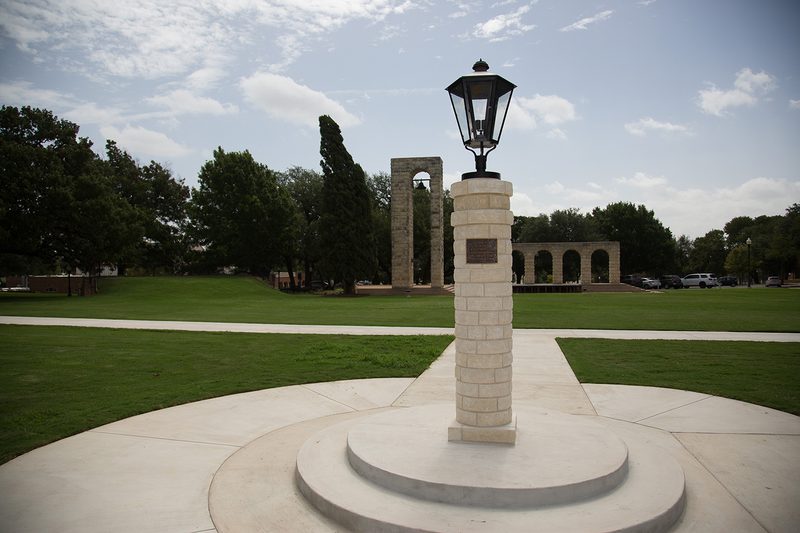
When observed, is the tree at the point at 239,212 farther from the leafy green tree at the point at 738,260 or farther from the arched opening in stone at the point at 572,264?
the leafy green tree at the point at 738,260

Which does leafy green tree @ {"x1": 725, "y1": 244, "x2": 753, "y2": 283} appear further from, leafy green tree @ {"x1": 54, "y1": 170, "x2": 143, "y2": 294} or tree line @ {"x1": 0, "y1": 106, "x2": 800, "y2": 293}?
leafy green tree @ {"x1": 54, "y1": 170, "x2": 143, "y2": 294}

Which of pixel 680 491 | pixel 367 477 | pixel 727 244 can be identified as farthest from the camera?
pixel 727 244

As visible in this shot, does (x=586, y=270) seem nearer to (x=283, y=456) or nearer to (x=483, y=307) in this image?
(x=483, y=307)

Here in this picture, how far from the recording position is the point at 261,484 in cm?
517

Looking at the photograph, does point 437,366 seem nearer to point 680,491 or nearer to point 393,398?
point 393,398

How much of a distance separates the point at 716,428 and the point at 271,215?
4551 centimetres

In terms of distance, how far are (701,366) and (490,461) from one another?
757 centimetres

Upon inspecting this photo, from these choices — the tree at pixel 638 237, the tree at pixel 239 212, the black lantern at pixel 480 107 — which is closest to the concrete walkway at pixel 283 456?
the black lantern at pixel 480 107

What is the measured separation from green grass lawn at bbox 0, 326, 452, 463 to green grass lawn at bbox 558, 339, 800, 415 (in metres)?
3.40

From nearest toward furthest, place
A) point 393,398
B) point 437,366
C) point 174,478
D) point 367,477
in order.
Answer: point 367,477 < point 174,478 < point 393,398 < point 437,366

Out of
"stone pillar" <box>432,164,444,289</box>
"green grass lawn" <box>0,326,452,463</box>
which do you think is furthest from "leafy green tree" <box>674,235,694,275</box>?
"green grass lawn" <box>0,326,452,463</box>

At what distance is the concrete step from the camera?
13.8 feet

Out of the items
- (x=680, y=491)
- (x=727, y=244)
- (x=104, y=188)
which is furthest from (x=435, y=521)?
(x=727, y=244)

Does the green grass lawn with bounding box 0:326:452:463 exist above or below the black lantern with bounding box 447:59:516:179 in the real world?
below
